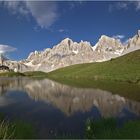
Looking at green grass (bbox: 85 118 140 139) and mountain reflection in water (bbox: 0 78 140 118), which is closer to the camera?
green grass (bbox: 85 118 140 139)

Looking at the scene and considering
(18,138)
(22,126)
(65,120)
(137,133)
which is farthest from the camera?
(65,120)

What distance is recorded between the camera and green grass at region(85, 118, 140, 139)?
18109mm

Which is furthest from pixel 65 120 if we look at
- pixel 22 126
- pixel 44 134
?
pixel 22 126

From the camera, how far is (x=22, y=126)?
818 inches

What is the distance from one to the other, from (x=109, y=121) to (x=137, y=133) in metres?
4.67

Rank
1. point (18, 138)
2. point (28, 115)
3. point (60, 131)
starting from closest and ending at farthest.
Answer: point (18, 138) < point (60, 131) < point (28, 115)

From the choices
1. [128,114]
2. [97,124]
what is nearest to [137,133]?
[97,124]

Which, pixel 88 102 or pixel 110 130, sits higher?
pixel 110 130

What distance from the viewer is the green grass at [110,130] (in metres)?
18.1

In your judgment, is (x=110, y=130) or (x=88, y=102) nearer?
(x=110, y=130)

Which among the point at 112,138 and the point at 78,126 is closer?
the point at 112,138

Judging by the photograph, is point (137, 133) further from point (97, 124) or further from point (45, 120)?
point (45, 120)

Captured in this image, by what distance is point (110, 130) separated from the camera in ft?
65.1

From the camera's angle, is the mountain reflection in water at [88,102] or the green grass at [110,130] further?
the mountain reflection in water at [88,102]
